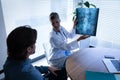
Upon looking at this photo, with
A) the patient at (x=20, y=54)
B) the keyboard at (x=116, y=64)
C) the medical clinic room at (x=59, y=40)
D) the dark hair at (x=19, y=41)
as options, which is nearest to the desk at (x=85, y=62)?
the medical clinic room at (x=59, y=40)

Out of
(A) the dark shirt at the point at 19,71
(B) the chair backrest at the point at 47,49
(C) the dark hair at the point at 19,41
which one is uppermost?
(C) the dark hair at the point at 19,41

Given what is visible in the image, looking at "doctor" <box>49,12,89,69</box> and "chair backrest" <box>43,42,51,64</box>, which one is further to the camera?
"chair backrest" <box>43,42,51,64</box>

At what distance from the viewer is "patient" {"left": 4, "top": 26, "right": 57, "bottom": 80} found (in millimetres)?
955

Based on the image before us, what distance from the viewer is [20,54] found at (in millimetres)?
987

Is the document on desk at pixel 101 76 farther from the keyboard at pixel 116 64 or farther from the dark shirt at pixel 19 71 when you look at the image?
the dark shirt at pixel 19 71

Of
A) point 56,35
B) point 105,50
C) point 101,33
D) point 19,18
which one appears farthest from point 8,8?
point 101,33

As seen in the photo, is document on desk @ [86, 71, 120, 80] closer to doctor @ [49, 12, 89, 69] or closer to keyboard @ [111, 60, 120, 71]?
keyboard @ [111, 60, 120, 71]

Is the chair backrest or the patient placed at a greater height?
the patient

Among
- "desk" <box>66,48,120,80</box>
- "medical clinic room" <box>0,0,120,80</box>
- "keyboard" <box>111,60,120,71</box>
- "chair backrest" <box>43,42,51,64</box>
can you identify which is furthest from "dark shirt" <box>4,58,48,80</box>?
"chair backrest" <box>43,42,51,64</box>

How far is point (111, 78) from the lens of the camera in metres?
1.18

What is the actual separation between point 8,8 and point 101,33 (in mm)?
1804

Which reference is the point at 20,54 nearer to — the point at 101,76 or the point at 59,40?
the point at 101,76

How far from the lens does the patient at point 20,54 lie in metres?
0.95

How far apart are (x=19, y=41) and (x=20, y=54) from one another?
99 millimetres
